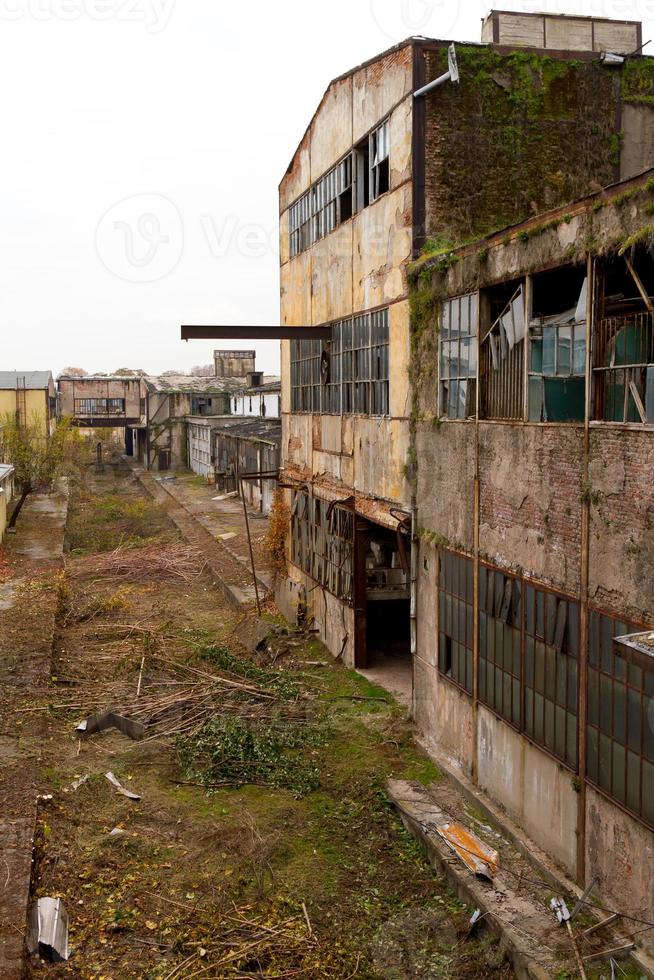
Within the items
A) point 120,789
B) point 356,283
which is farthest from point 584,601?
point 356,283

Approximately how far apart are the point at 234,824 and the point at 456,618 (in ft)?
11.4

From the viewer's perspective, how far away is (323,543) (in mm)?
16375

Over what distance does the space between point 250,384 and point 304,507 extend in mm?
39425

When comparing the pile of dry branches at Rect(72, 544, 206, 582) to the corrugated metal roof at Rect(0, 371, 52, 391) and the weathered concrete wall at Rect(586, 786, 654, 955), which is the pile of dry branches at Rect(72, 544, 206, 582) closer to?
the weathered concrete wall at Rect(586, 786, 654, 955)

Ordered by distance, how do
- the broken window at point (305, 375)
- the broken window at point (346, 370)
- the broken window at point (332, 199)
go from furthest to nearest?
the broken window at point (305, 375)
the broken window at point (332, 199)
the broken window at point (346, 370)

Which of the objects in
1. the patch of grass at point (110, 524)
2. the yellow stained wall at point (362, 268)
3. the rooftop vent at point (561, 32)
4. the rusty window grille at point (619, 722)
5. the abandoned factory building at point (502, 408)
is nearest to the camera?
the rusty window grille at point (619, 722)

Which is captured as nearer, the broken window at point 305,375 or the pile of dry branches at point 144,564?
the broken window at point 305,375

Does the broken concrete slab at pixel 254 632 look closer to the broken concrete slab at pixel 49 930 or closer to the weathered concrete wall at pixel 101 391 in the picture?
the broken concrete slab at pixel 49 930

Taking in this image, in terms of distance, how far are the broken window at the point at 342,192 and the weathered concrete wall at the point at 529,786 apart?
7.95 meters

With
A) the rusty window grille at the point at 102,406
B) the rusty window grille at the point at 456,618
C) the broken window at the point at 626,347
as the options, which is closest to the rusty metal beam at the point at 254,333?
the rusty window grille at the point at 456,618

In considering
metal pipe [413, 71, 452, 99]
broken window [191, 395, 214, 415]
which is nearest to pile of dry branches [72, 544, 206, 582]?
metal pipe [413, 71, 452, 99]

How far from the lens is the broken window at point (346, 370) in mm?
13117

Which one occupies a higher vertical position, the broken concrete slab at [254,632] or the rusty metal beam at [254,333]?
the rusty metal beam at [254,333]

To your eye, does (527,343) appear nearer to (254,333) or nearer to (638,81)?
(638,81)
